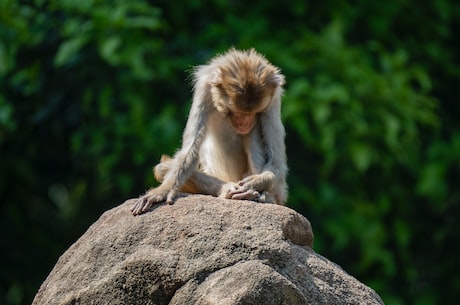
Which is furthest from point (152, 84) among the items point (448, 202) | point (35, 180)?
point (448, 202)

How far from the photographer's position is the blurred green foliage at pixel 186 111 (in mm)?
13344

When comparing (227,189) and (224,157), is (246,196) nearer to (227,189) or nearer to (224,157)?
(227,189)

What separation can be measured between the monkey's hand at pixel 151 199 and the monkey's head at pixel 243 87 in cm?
137

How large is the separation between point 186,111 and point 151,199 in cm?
551

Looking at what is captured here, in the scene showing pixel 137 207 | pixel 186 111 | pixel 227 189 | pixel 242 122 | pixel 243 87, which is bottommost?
Answer: pixel 186 111

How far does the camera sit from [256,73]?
9312 millimetres

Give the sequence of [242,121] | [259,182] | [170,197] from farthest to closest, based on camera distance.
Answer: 1. [242,121]
2. [259,182]
3. [170,197]

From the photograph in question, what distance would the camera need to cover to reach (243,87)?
9242 millimetres

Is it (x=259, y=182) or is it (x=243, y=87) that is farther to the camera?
(x=243, y=87)

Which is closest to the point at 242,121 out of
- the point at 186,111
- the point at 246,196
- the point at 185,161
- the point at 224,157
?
the point at 224,157

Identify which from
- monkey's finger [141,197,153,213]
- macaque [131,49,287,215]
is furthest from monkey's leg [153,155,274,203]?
monkey's finger [141,197,153,213]

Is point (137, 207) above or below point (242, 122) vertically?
below

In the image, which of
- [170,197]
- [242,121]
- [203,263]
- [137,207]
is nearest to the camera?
[203,263]

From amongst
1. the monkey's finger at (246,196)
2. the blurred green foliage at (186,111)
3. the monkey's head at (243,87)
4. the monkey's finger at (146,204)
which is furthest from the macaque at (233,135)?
the blurred green foliage at (186,111)
